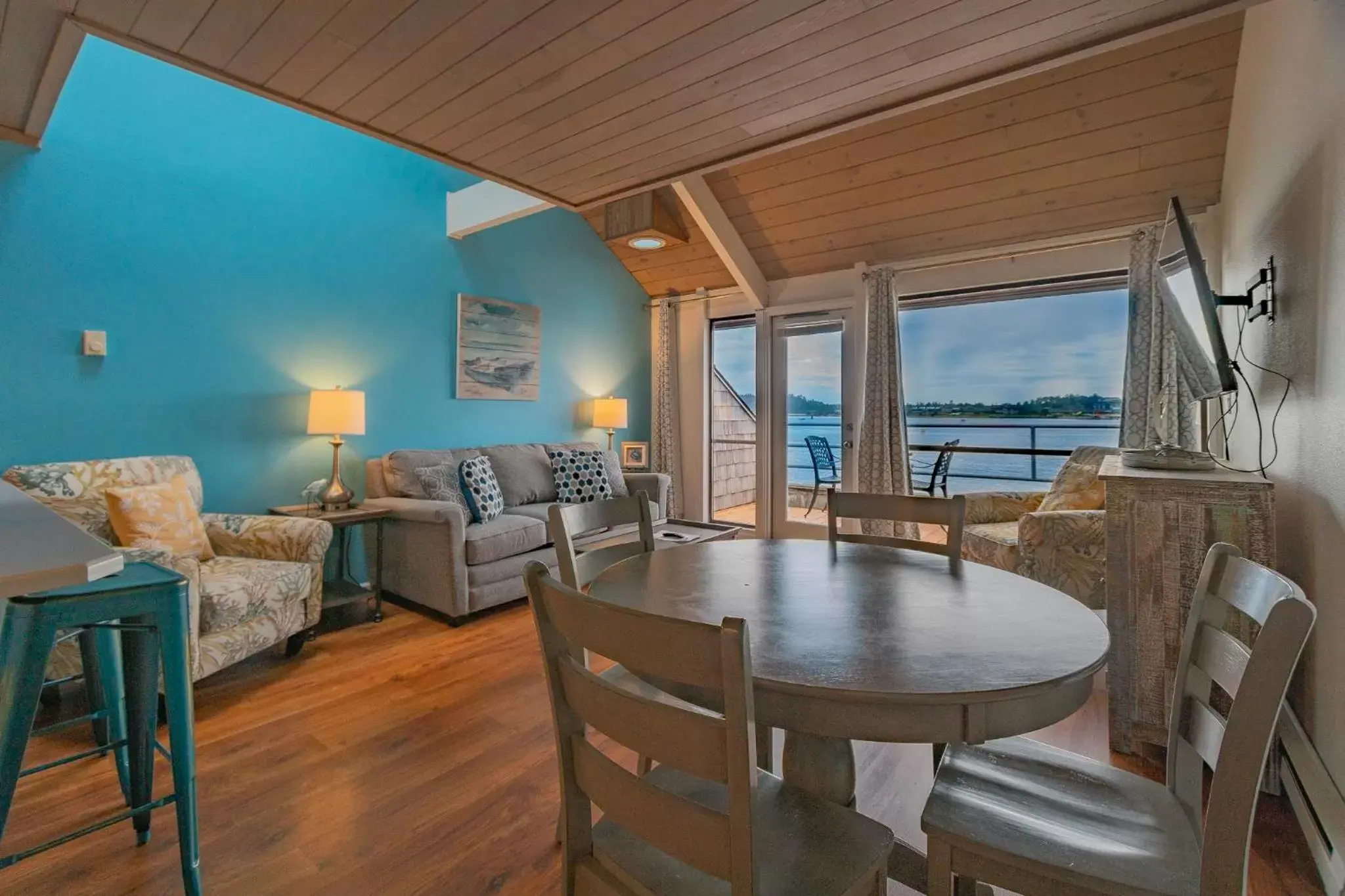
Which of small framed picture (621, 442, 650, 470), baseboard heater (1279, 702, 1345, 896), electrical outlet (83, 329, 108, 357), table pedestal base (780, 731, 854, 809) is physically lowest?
baseboard heater (1279, 702, 1345, 896)

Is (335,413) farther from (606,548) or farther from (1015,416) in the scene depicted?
(1015,416)

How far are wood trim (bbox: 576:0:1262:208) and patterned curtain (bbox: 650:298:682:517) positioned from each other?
265 cm

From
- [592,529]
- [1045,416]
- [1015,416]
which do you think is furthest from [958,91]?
[1015,416]

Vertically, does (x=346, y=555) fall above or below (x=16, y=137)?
below

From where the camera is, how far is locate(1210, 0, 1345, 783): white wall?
1.54 m

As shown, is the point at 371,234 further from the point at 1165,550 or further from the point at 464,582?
the point at 1165,550

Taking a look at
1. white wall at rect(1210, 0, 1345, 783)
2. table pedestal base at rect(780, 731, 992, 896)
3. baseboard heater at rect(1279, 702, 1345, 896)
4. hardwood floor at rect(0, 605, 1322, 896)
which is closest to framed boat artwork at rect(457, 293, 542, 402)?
hardwood floor at rect(0, 605, 1322, 896)

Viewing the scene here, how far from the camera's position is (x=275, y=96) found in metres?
2.25

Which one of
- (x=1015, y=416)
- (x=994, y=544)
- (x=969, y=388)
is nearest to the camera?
(x=994, y=544)

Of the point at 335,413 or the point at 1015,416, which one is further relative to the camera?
the point at 1015,416

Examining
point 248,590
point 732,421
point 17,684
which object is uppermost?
point 732,421

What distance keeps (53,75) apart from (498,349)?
8.75 ft

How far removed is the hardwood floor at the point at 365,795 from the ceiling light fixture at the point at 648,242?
3048mm

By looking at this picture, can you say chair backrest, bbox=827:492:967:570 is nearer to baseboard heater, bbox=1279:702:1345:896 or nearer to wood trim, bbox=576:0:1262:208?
baseboard heater, bbox=1279:702:1345:896
